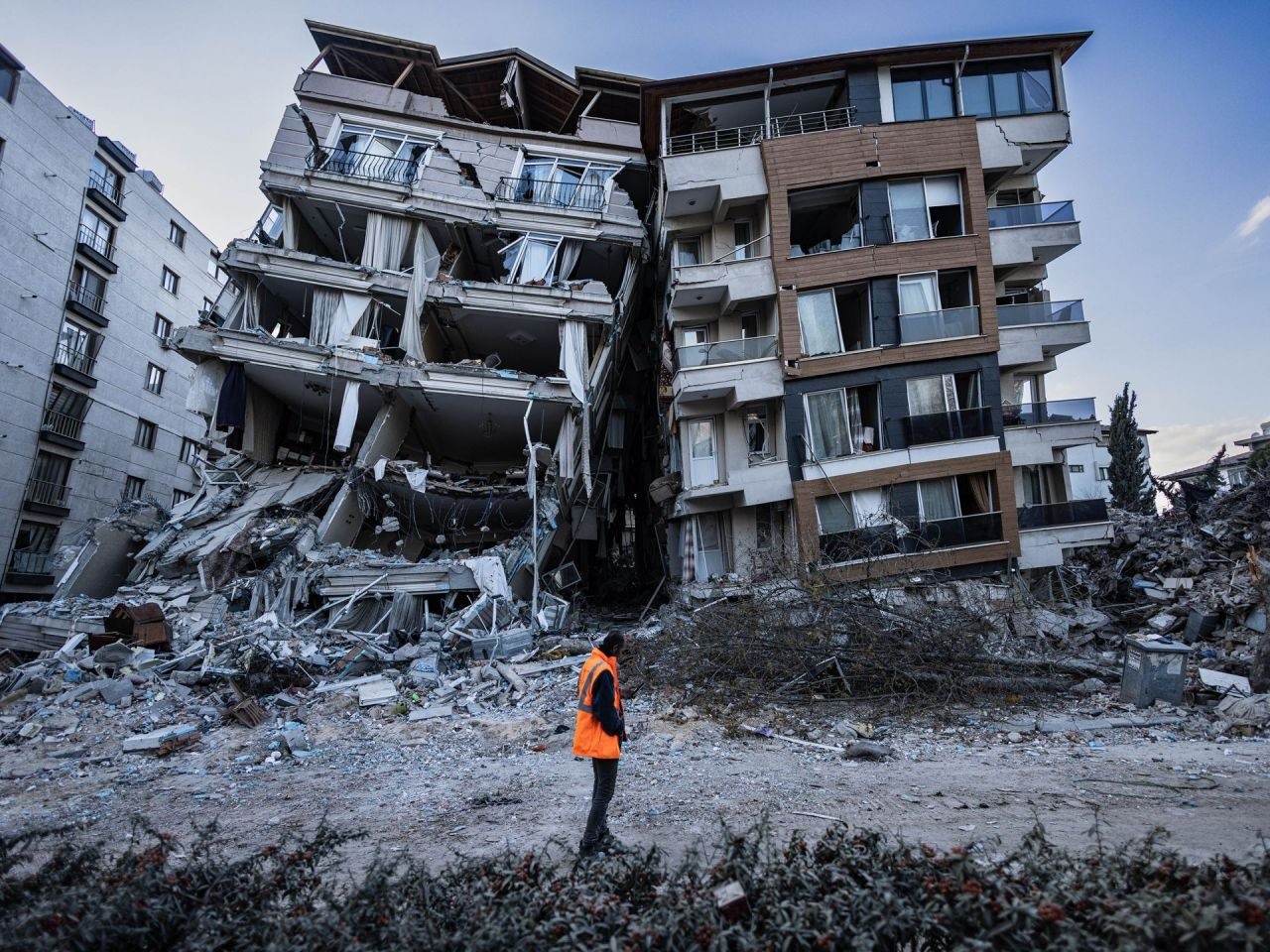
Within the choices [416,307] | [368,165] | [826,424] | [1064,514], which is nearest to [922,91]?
[826,424]

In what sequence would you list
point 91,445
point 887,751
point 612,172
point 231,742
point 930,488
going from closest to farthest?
1. point 887,751
2. point 231,742
3. point 930,488
4. point 612,172
5. point 91,445

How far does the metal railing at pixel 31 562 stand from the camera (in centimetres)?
2253

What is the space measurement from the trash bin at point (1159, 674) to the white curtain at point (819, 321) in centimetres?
1035

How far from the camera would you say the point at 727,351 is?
17781 mm

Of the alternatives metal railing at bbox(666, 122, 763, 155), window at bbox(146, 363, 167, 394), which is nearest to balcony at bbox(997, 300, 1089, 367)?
metal railing at bbox(666, 122, 763, 155)

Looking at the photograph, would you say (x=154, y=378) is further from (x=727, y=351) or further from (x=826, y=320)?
(x=826, y=320)

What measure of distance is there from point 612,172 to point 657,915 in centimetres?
2180

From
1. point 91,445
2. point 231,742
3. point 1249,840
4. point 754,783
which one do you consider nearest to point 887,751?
point 754,783

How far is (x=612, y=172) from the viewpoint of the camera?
2112 centimetres

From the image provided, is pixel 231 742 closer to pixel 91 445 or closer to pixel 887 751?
pixel 887 751

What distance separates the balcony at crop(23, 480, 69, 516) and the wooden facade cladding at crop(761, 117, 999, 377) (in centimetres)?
2631

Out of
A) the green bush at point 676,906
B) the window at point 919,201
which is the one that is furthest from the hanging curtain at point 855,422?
the green bush at point 676,906

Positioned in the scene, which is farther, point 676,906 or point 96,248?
point 96,248

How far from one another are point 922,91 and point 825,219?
428 centimetres
